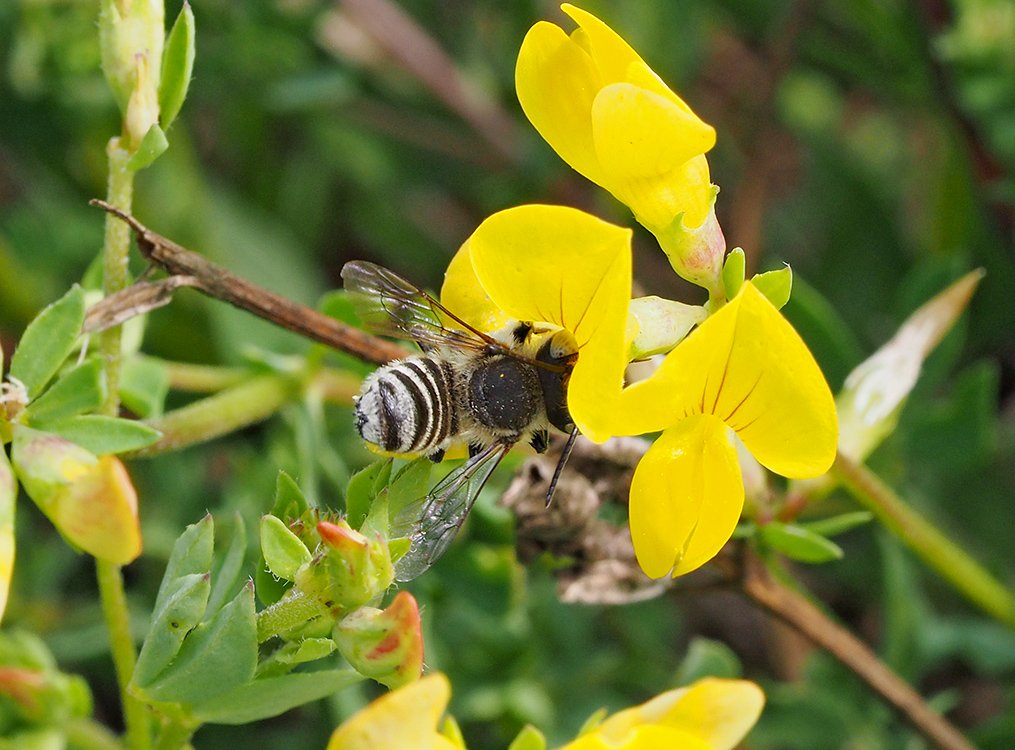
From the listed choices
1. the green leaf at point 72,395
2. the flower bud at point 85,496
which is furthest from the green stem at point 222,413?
the flower bud at point 85,496

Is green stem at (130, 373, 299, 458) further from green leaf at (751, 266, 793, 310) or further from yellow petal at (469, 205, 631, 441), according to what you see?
green leaf at (751, 266, 793, 310)

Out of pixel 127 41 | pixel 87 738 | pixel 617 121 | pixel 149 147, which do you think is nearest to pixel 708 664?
pixel 87 738

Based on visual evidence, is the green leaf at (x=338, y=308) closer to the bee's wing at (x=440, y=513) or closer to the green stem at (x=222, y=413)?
the green stem at (x=222, y=413)

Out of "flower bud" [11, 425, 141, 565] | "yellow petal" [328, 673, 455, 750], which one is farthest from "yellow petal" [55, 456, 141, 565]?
"yellow petal" [328, 673, 455, 750]

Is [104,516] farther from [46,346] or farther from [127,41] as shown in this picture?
[127,41]

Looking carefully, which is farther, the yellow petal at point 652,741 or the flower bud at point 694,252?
the flower bud at point 694,252

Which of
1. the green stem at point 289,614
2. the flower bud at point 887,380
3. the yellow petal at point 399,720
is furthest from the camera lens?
the flower bud at point 887,380
